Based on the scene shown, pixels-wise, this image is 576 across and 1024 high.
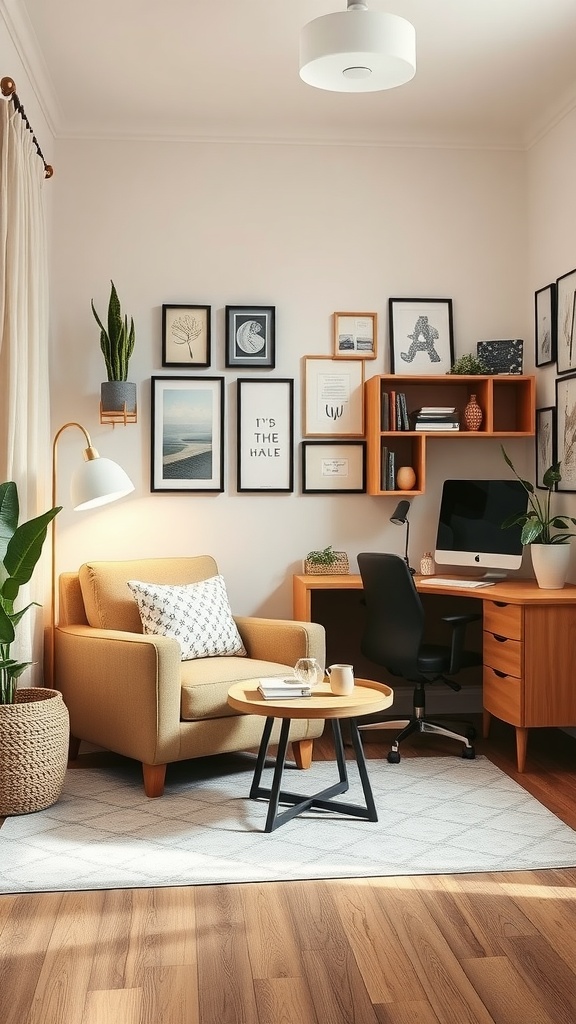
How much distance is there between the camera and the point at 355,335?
187 inches

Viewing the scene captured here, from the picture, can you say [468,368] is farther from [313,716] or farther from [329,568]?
[313,716]

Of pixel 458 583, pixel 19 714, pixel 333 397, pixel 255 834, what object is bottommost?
pixel 255 834

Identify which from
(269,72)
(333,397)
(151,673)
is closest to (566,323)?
(333,397)

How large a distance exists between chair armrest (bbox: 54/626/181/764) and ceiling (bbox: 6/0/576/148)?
2196 mm

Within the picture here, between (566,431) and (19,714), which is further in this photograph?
(566,431)

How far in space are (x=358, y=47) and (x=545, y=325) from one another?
2.03 m

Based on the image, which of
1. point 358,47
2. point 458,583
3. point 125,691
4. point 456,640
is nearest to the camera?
point 358,47

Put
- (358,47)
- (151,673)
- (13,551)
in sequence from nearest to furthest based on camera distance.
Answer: (358,47)
(13,551)
(151,673)

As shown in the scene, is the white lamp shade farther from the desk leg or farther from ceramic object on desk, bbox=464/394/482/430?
the desk leg

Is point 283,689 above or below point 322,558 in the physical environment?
below

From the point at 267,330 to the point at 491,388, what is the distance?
1.14 metres

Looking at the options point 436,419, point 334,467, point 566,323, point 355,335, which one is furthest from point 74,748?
point 566,323

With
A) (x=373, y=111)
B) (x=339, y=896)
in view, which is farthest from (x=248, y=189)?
(x=339, y=896)

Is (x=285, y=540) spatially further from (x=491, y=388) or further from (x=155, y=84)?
(x=155, y=84)
